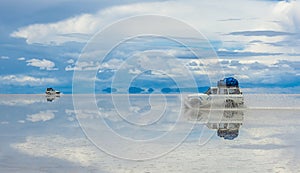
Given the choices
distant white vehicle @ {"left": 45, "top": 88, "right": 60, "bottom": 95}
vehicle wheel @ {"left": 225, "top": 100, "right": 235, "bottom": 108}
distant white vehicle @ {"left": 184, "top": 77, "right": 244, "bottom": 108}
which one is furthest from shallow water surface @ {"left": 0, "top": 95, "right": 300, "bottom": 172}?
distant white vehicle @ {"left": 45, "top": 88, "right": 60, "bottom": 95}

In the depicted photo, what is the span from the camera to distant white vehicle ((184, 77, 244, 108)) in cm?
4341

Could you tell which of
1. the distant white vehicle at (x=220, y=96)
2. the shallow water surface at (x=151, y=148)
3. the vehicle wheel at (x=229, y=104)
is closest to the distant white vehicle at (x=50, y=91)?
the distant white vehicle at (x=220, y=96)

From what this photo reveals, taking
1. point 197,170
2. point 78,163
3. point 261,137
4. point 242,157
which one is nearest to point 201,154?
point 242,157

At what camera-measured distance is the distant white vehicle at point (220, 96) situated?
142ft

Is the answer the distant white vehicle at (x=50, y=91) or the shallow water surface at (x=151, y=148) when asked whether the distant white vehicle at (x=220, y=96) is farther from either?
the distant white vehicle at (x=50, y=91)

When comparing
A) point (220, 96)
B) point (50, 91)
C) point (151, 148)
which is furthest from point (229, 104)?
point (50, 91)

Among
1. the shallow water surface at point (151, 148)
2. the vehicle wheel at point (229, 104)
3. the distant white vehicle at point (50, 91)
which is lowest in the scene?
the shallow water surface at point (151, 148)

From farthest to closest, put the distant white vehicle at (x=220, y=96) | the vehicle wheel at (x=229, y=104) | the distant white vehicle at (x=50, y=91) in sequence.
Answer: the distant white vehicle at (x=50, y=91) → the vehicle wheel at (x=229, y=104) → the distant white vehicle at (x=220, y=96)

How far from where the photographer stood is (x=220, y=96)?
44188 millimetres

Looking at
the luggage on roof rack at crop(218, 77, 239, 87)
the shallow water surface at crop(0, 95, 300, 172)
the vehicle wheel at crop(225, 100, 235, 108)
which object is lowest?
the shallow water surface at crop(0, 95, 300, 172)

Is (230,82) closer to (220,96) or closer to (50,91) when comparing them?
(220,96)

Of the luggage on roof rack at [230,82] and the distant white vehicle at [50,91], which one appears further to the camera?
the distant white vehicle at [50,91]

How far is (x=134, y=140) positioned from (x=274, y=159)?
22.4 feet

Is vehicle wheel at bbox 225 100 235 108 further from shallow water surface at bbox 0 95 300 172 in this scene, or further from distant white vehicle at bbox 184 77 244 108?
shallow water surface at bbox 0 95 300 172
